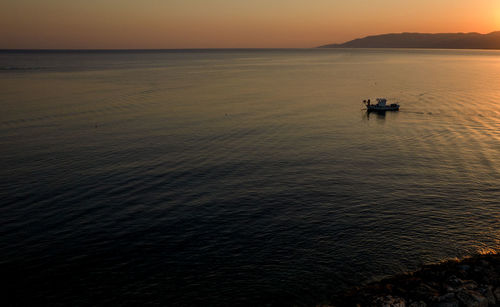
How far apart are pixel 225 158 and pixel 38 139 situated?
113 ft

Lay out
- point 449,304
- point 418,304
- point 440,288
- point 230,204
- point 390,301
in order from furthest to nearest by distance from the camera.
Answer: point 230,204 → point 440,288 → point 390,301 → point 418,304 → point 449,304

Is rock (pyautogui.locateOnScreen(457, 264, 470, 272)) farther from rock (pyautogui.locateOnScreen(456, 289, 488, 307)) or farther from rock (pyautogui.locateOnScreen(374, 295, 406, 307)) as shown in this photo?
rock (pyautogui.locateOnScreen(374, 295, 406, 307))

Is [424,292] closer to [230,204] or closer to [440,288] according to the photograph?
[440,288]

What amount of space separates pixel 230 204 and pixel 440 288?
21493mm

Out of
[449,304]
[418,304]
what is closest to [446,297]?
[449,304]

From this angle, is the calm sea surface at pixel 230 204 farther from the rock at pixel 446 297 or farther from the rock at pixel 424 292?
the rock at pixel 446 297

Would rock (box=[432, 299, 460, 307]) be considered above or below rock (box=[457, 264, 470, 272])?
above

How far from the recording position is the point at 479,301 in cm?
2117

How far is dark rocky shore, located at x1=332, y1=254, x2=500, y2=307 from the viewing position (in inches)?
846

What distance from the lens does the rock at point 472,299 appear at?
830 inches

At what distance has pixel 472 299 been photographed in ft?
69.9

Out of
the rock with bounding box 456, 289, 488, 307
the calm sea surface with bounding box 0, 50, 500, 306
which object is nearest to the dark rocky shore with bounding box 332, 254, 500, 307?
the rock with bounding box 456, 289, 488, 307

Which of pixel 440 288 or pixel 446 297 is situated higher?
pixel 446 297

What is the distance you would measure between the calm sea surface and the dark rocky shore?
1.75 metres
